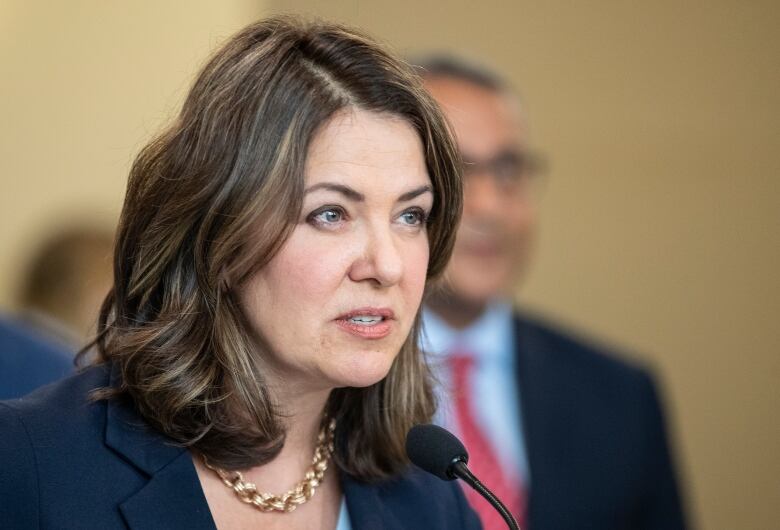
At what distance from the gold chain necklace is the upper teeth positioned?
0.34 m

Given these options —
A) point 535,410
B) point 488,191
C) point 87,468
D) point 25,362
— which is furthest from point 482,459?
point 87,468

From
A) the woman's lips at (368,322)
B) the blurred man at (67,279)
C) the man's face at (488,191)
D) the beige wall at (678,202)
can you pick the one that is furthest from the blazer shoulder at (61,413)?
the beige wall at (678,202)

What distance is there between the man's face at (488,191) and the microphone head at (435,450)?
6.17ft

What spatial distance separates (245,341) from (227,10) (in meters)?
3.09

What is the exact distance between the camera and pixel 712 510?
18.3 ft

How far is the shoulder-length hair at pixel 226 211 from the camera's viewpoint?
76.5 inches

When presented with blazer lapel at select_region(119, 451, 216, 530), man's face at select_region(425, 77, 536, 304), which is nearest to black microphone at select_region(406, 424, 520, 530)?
blazer lapel at select_region(119, 451, 216, 530)

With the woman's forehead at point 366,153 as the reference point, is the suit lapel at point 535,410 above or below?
below

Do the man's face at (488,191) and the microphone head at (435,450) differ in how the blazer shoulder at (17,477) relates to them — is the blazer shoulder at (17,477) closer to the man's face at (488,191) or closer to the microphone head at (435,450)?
the microphone head at (435,450)

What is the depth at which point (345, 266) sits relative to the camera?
1945 mm

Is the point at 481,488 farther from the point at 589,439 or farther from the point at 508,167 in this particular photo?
the point at 508,167

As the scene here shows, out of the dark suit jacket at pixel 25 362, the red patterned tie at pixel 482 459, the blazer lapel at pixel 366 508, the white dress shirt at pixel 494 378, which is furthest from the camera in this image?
the white dress shirt at pixel 494 378

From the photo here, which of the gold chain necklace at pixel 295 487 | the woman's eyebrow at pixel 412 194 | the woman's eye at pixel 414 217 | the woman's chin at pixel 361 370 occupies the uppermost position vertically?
the woman's eyebrow at pixel 412 194

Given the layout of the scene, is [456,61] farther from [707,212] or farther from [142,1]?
[707,212]
